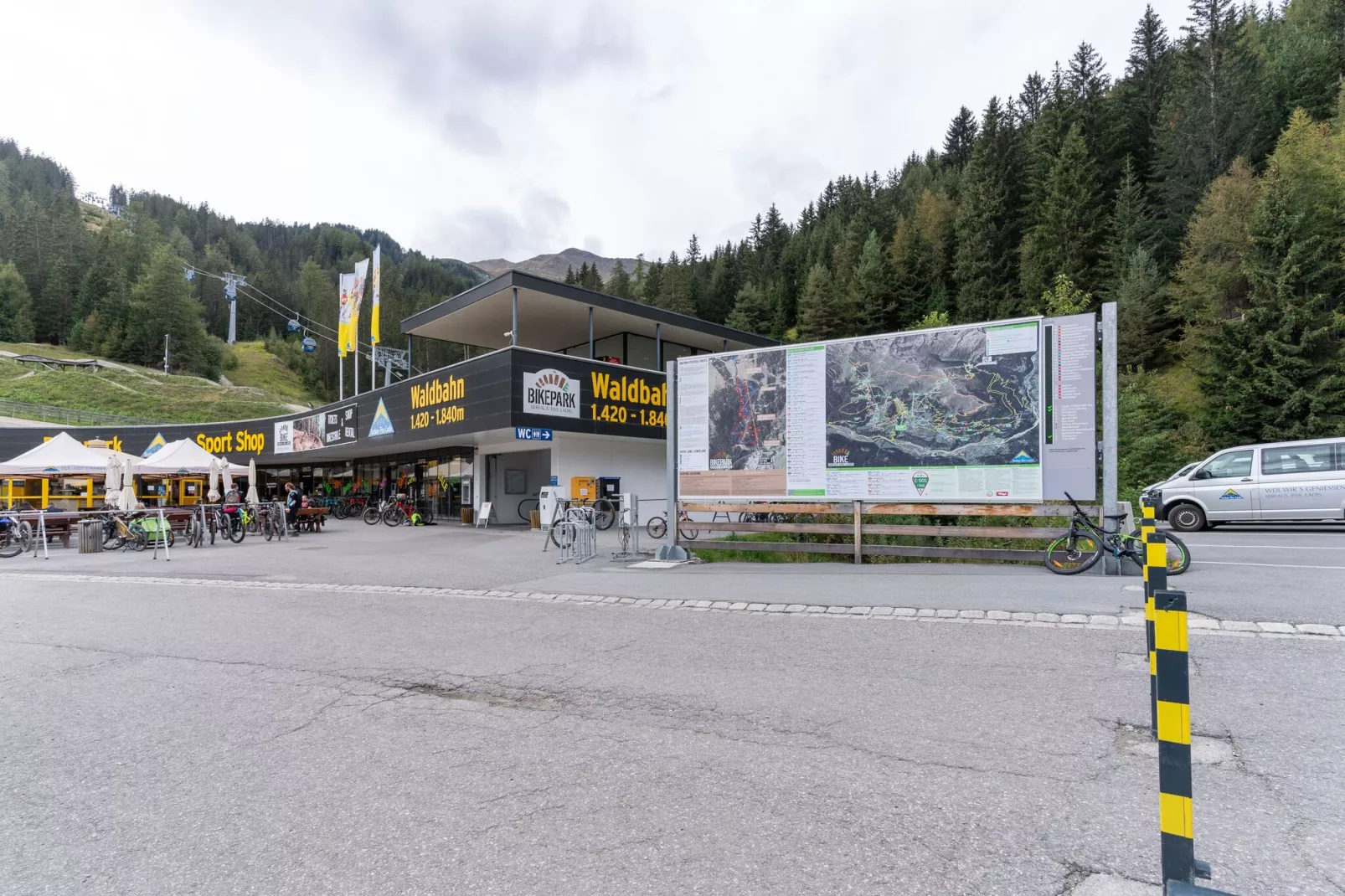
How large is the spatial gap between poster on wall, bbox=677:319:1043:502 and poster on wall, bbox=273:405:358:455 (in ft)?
82.7

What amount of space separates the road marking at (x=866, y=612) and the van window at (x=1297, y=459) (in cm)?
1168

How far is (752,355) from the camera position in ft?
41.8

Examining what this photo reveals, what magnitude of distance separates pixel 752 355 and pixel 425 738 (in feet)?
31.8

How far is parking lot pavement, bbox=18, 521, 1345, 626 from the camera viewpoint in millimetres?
7613

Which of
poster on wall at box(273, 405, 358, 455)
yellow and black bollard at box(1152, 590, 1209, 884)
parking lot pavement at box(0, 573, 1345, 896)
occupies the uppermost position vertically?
poster on wall at box(273, 405, 358, 455)

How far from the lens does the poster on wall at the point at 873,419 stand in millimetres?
10578

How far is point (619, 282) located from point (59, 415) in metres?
61.5

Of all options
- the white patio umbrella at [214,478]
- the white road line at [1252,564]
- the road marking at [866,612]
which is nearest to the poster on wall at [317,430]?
the white patio umbrella at [214,478]

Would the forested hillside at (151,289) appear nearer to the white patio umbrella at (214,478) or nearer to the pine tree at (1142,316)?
the white patio umbrella at (214,478)

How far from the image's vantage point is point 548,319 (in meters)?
28.3

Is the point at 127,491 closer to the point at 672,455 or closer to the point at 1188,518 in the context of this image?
the point at 672,455

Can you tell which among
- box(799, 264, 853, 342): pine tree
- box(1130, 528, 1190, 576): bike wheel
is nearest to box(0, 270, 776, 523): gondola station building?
box(1130, 528, 1190, 576): bike wheel

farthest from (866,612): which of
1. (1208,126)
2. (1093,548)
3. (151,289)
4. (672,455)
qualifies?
(151,289)

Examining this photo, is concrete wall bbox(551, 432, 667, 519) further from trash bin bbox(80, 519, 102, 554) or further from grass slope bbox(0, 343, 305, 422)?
grass slope bbox(0, 343, 305, 422)
